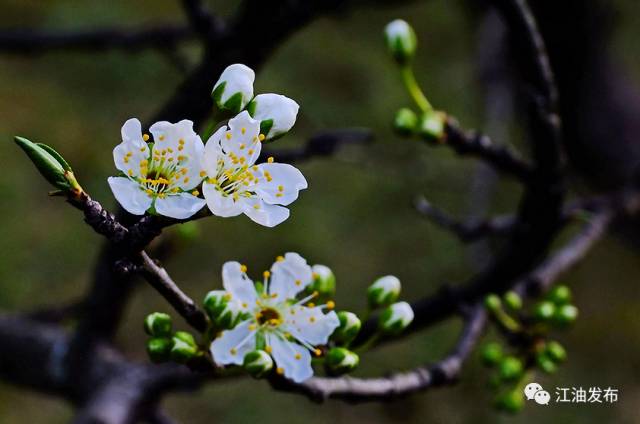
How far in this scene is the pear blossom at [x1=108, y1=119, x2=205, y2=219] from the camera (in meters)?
0.69

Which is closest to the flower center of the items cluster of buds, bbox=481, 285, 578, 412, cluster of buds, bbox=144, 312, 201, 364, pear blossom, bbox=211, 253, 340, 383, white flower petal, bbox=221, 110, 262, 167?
pear blossom, bbox=211, 253, 340, 383

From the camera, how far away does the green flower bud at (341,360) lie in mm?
854

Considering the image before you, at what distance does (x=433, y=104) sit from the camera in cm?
385

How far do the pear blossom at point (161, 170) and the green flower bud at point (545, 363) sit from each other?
0.72m

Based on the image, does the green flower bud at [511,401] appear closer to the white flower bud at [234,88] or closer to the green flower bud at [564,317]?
the green flower bud at [564,317]

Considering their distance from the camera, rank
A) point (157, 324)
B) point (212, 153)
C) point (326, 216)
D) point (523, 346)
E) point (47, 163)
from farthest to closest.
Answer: point (326, 216) < point (523, 346) < point (157, 324) < point (212, 153) < point (47, 163)

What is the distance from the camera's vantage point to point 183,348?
79 cm

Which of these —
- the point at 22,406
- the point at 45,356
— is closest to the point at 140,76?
the point at 22,406

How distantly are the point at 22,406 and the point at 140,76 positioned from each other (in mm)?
1757

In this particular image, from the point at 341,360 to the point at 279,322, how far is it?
0.33ft

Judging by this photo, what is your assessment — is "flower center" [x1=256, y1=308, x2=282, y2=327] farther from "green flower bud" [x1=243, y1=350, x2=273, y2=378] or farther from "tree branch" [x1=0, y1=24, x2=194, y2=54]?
"tree branch" [x1=0, y1=24, x2=194, y2=54]

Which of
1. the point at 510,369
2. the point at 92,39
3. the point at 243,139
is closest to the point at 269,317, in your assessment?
the point at 243,139

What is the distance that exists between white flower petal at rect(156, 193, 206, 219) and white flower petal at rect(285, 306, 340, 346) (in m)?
0.23

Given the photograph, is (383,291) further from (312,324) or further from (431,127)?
(431,127)
